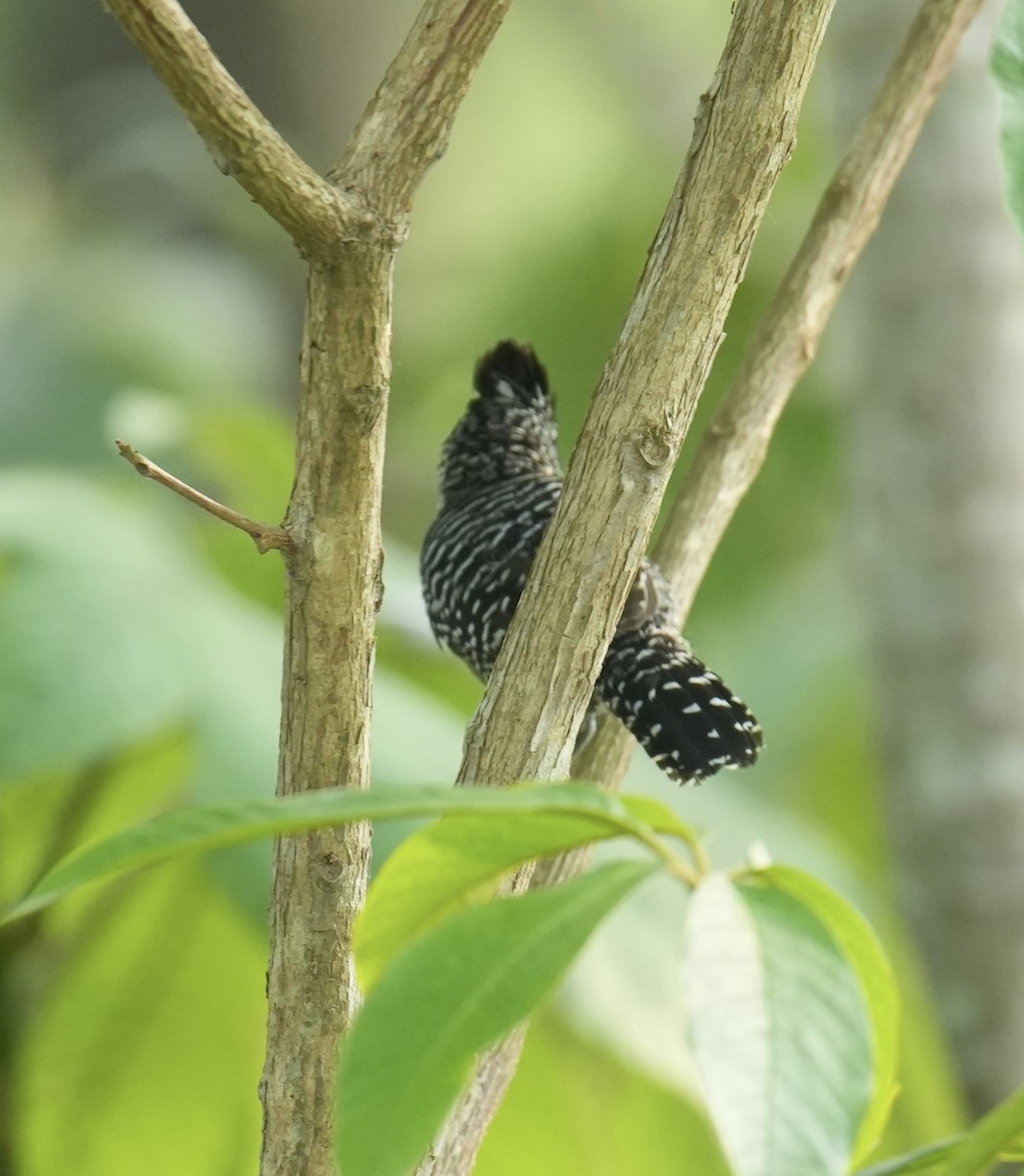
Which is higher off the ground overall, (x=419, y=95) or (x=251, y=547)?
(x=419, y=95)

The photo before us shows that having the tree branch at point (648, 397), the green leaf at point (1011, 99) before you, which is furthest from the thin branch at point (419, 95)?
the green leaf at point (1011, 99)

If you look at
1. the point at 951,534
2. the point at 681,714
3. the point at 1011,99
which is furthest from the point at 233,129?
the point at 951,534

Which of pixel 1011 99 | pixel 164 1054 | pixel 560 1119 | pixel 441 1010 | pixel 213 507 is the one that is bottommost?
pixel 164 1054

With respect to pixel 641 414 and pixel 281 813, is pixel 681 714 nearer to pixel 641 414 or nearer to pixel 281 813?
pixel 641 414

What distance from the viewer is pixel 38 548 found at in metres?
1.56

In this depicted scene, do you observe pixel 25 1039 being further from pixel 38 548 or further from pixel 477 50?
pixel 477 50

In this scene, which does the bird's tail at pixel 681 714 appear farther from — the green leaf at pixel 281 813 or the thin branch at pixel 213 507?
the green leaf at pixel 281 813

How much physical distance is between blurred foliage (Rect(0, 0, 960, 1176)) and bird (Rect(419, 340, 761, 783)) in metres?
0.17

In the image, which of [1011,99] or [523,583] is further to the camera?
[523,583]

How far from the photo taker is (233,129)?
0.75 meters

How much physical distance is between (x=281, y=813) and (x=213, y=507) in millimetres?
362

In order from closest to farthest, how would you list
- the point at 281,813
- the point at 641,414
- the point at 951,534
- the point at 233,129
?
the point at 281,813 → the point at 233,129 → the point at 641,414 → the point at 951,534

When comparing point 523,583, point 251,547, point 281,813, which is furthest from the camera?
point 251,547

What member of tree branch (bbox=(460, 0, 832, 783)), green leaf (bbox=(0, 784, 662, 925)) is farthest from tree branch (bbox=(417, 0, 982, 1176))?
green leaf (bbox=(0, 784, 662, 925))
